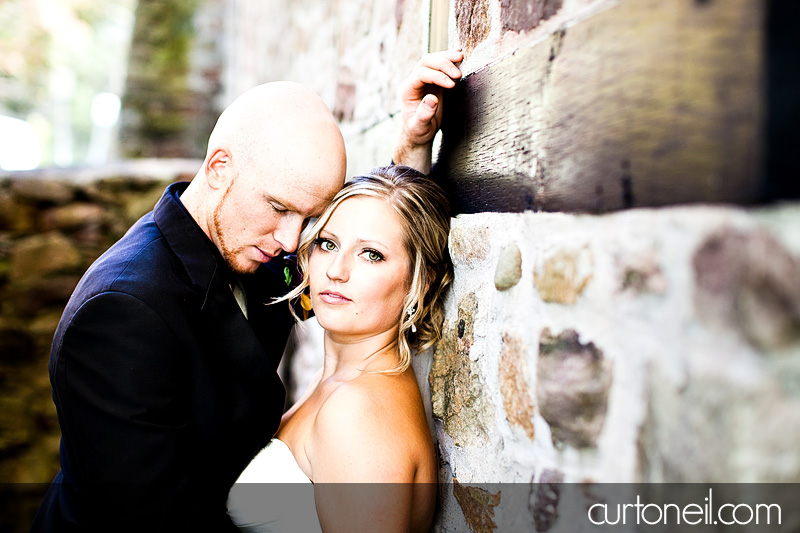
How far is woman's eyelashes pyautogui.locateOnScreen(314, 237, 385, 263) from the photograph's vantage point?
5.58 ft

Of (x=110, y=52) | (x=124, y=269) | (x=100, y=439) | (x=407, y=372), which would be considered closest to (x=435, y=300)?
(x=407, y=372)

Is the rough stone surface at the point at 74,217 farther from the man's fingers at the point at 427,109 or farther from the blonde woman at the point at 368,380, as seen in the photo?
the man's fingers at the point at 427,109

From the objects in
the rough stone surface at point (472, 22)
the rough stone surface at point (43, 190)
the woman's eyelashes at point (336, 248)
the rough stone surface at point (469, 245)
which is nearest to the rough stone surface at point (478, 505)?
the rough stone surface at point (469, 245)

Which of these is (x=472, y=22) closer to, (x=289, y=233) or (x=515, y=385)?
(x=289, y=233)

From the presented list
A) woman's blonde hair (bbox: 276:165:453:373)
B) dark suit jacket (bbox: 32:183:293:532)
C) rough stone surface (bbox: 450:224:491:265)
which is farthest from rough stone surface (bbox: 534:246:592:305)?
dark suit jacket (bbox: 32:183:293:532)

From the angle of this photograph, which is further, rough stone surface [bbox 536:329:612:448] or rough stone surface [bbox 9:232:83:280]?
rough stone surface [bbox 9:232:83:280]

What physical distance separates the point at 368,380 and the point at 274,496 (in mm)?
472

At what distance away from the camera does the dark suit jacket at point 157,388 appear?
5.14 ft

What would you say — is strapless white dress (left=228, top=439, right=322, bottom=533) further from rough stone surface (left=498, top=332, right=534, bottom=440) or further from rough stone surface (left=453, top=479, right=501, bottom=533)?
rough stone surface (left=498, top=332, right=534, bottom=440)

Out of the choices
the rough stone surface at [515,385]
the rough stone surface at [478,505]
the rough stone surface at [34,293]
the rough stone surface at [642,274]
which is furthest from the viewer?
the rough stone surface at [34,293]

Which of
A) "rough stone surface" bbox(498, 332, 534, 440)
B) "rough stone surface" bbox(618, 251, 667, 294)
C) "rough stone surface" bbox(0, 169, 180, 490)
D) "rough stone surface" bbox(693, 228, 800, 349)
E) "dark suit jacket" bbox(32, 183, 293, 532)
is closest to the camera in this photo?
"rough stone surface" bbox(693, 228, 800, 349)

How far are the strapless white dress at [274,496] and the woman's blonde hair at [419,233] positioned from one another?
44 cm

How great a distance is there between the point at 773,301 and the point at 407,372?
1331 millimetres

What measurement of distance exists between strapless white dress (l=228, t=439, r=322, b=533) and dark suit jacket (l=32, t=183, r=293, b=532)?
0.04 metres
